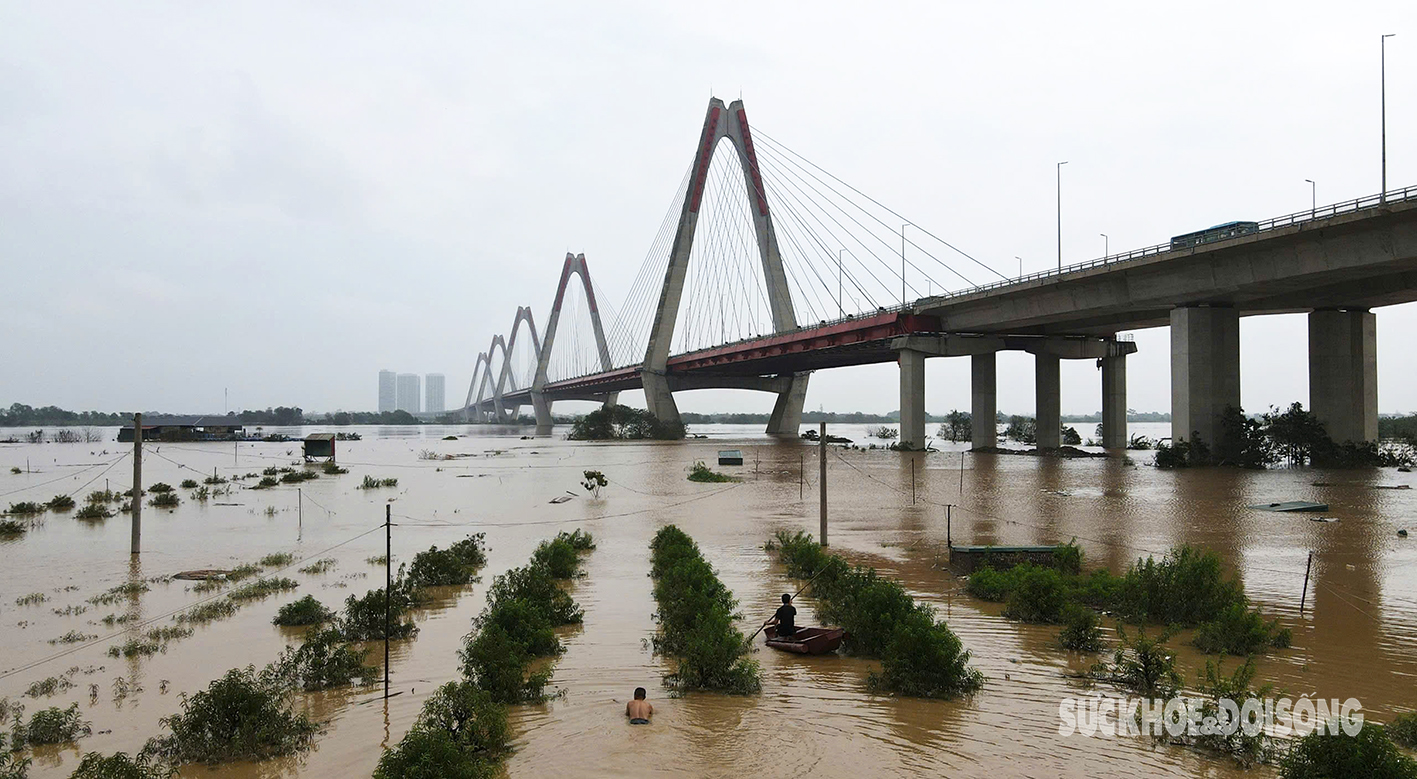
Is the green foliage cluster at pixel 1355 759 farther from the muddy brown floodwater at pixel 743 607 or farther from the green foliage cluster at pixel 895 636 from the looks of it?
Result: the green foliage cluster at pixel 895 636

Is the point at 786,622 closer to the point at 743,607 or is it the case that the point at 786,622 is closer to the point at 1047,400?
the point at 743,607

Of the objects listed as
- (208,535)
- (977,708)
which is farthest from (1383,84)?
(208,535)

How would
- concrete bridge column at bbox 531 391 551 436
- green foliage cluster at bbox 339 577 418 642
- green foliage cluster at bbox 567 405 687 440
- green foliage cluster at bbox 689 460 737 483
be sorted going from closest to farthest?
green foliage cluster at bbox 339 577 418 642 < green foliage cluster at bbox 689 460 737 483 < green foliage cluster at bbox 567 405 687 440 < concrete bridge column at bbox 531 391 551 436

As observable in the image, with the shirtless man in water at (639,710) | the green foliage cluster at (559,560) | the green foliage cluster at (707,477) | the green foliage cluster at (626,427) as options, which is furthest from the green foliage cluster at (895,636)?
the green foliage cluster at (626,427)

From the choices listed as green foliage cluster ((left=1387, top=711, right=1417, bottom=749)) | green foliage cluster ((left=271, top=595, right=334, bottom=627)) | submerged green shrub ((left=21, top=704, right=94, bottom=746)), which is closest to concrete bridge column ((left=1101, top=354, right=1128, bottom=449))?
green foliage cluster ((left=1387, top=711, right=1417, bottom=749))

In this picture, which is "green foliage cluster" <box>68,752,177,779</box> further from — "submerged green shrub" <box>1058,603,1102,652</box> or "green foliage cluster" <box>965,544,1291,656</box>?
"green foliage cluster" <box>965,544,1291,656</box>

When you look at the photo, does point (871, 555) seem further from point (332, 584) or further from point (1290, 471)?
point (1290, 471)
